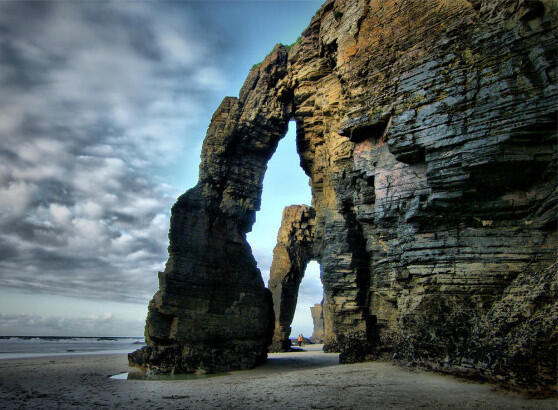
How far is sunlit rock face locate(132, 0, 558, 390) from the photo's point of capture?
921 centimetres

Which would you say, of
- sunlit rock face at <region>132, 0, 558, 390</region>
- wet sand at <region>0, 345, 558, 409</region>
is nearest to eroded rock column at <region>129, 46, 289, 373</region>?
sunlit rock face at <region>132, 0, 558, 390</region>

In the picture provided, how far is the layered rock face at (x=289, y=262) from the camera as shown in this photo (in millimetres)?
36312

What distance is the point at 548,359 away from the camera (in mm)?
7102

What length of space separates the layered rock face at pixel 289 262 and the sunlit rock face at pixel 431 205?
1477 cm

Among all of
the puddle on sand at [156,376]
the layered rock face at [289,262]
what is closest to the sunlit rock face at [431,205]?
the puddle on sand at [156,376]

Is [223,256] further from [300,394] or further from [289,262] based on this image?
[289,262]

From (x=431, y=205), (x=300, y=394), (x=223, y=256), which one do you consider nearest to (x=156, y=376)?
(x=223, y=256)

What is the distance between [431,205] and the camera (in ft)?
36.9

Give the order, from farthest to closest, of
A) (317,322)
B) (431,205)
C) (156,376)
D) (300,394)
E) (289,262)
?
(317,322) < (289,262) < (156,376) < (431,205) < (300,394)

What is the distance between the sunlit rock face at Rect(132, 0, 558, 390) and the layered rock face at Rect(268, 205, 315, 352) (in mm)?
14766

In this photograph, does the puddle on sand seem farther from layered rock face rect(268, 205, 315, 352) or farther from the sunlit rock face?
layered rock face rect(268, 205, 315, 352)

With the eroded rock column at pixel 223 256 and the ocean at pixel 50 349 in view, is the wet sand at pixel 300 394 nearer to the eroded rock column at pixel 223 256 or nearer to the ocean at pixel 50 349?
the eroded rock column at pixel 223 256

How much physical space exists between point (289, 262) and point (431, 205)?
27.8 m

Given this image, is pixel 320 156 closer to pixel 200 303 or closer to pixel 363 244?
pixel 363 244
